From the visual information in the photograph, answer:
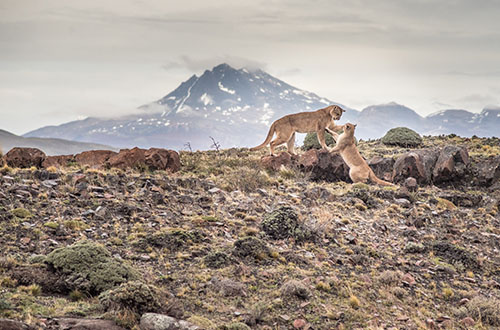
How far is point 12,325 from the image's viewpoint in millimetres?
4668

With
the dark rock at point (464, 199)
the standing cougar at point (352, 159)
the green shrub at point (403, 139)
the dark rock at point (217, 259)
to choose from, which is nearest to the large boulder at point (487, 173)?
the dark rock at point (464, 199)

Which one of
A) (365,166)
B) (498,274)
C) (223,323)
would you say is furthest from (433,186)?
(223,323)

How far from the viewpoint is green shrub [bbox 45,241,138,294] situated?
6.73 metres

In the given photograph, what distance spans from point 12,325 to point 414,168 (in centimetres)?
1589

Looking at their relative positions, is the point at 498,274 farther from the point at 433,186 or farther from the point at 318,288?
the point at 433,186

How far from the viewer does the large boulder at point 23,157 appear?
48.5 feet

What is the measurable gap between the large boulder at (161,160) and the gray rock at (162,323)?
11.3m

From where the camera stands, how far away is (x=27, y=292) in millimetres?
6203

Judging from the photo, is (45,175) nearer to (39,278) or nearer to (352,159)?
(39,278)

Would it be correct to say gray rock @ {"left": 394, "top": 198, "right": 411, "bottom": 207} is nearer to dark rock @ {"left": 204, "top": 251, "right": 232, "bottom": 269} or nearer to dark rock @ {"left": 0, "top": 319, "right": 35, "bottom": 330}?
dark rock @ {"left": 204, "top": 251, "right": 232, "bottom": 269}

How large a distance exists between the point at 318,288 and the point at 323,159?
10.6 m

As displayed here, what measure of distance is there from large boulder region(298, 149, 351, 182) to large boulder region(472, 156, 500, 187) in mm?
5326

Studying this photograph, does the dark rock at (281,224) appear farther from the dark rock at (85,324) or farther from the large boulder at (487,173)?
the large boulder at (487,173)

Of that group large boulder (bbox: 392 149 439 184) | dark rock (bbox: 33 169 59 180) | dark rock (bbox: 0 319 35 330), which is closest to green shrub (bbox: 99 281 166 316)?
dark rock (bbox: 0 319 35 330)
